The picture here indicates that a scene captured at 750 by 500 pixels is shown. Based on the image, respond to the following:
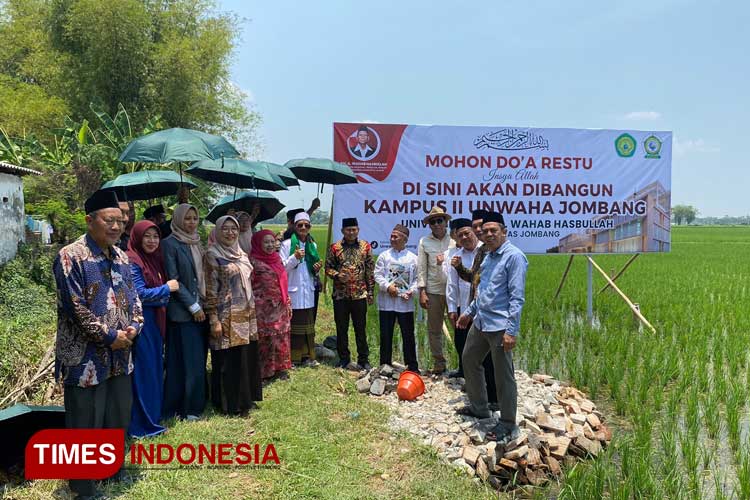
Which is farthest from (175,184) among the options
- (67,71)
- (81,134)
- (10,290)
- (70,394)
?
(67,71)

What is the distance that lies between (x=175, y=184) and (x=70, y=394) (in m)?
2.93

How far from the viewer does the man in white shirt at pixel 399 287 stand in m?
4.66

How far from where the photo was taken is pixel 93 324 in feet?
7.91

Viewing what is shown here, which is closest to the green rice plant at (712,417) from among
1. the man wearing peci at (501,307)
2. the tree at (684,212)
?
the man wearing peci at (501,307)

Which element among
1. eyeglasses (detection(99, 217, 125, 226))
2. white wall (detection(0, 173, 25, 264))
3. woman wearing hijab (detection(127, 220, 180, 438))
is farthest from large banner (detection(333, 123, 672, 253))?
white wall (detection(0, 173, 25, 264))

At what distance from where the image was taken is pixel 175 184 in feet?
16.3

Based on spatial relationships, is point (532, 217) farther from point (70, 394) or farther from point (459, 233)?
point (70, 394)

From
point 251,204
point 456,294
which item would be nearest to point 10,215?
point 251,204

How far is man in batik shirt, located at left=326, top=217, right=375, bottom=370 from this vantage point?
4766 mm

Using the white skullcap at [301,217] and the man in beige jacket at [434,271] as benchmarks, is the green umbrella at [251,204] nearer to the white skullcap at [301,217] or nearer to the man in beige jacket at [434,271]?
the white skullcap at [301,217]

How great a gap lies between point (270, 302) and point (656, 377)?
382 centimetres

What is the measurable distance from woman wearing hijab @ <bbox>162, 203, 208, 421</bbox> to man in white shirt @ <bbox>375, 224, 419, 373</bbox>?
5.78 feet

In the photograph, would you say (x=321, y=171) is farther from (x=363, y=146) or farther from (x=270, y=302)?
(x=270, y=302)

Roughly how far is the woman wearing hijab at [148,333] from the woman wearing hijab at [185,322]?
3.9 inches
